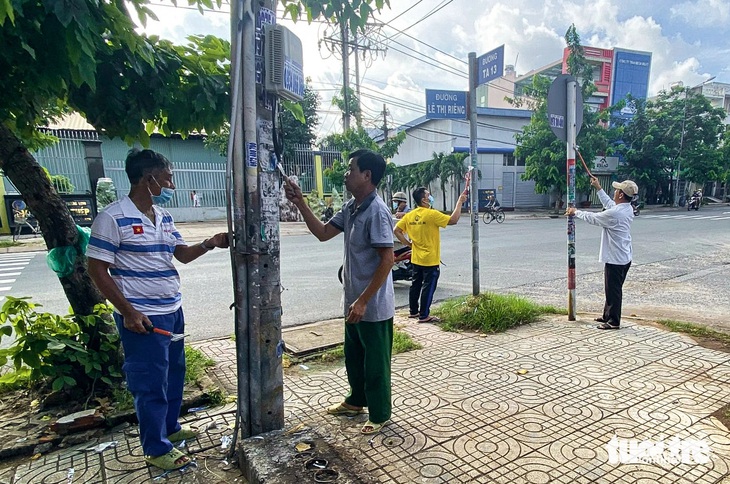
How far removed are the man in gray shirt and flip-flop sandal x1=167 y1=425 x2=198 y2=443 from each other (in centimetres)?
108

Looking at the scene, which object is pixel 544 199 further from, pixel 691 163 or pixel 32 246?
pixel 32 246

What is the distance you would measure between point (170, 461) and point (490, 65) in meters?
4.75

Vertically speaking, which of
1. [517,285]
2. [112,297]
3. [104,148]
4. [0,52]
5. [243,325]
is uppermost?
[104,148]

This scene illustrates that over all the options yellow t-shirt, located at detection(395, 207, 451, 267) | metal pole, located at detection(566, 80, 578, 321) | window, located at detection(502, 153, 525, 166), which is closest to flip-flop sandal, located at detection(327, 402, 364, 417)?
yellow t-shirt, located at detection(395, 207, 451, 267)

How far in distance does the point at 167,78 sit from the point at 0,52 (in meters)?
0.97

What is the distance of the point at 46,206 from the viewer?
2.93 meters

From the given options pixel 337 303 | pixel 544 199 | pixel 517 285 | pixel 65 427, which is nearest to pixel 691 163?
pixel 544 199

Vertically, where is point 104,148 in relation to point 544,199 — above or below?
above

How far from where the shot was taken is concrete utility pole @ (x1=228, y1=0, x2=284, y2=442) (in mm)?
2254

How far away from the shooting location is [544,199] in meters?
30.2

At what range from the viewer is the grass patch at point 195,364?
3.45 m

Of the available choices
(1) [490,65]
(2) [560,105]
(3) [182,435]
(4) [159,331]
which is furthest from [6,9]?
(2) [560,105]

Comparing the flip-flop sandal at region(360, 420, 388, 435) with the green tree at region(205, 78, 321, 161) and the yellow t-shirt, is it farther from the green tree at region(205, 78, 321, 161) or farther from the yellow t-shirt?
the green tree at region(205, 78, 321, 161)

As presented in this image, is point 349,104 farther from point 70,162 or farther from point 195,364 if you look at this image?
point 195,364
